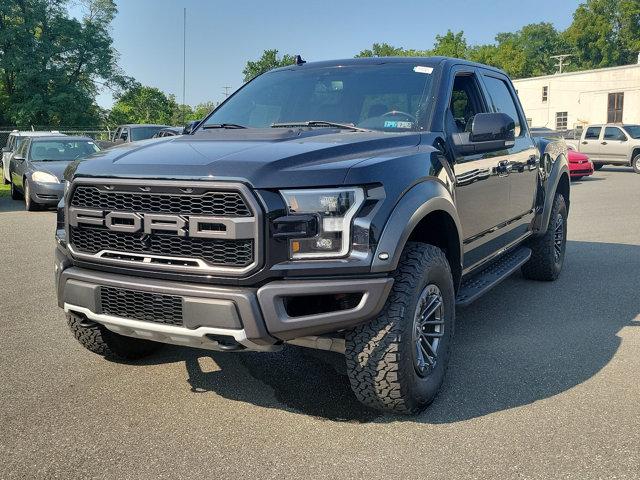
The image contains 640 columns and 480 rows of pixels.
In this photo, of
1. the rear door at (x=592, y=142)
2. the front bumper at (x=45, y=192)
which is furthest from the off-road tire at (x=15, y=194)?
the rear door at (x=592, y=142)

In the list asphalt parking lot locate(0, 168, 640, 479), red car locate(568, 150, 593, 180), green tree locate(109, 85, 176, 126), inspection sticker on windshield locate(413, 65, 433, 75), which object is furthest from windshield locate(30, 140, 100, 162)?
green tree locate(109, 85, 176, 126)

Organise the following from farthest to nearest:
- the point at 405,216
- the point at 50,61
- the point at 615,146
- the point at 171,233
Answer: the point at 50,61
the point at 615,146
the point at 405,216
the point at 171,233

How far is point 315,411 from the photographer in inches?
138

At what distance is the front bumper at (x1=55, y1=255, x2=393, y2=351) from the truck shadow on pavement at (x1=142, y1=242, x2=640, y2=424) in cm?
73

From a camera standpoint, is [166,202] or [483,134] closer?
[166,202]

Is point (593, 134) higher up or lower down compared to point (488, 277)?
higher up

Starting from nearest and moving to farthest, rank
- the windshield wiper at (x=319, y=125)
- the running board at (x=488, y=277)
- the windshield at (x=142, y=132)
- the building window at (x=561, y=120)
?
the windshield wiper at (x=319, y=125) < the running board at (x=488, y=277) < the windshield at (x=142, y=132) < the building window at (x=561, y=120)

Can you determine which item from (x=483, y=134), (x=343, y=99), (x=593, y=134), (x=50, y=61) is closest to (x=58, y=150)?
(x=343, y=99)

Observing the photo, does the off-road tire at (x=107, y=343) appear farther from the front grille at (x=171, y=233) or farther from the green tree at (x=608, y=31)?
the green tree at (x=608, y=31)

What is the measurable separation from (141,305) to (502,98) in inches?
145

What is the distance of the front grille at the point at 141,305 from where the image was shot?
9.86 ft

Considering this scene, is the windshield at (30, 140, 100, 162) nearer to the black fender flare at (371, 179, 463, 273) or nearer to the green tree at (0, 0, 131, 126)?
the black fender flare at (371, 179, 463, 273)

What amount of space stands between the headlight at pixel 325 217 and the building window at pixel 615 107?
45.2 meters

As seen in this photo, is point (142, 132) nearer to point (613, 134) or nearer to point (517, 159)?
point (517, 159)
